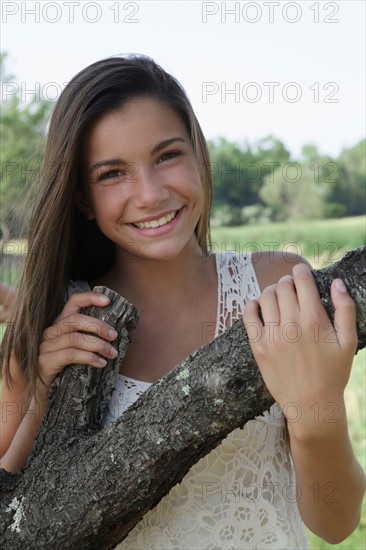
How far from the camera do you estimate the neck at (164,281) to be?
192 centimetres

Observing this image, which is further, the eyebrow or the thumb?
the eyebrow

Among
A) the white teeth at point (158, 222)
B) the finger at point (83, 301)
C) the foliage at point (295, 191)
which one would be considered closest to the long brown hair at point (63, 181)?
the finger at point (83, 301)

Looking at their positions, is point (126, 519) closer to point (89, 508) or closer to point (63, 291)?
point (89, 508)

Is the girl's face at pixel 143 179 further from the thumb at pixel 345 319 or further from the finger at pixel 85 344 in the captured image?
the thumb at pixel 345 319

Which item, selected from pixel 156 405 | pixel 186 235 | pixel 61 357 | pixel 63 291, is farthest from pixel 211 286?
pixel 156 405

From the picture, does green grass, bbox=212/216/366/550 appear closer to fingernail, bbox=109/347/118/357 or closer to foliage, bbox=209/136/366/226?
fingernail, bbox=109/347/118/357

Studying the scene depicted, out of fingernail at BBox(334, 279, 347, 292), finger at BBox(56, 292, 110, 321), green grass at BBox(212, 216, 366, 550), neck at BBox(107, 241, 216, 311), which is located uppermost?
fingernail at BBox(334, 279, 347, 292)

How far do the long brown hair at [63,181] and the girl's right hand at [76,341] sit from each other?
61 millimetres

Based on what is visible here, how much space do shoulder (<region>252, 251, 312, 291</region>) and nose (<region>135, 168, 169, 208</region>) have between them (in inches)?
15.8

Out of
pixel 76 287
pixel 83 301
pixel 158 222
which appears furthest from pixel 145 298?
pixel 83 301

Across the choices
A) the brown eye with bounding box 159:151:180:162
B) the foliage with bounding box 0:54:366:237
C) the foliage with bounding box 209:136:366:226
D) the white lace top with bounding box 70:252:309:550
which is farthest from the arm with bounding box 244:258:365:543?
the foliage with bounding box 209:136:366:226

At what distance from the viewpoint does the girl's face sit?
1674mm

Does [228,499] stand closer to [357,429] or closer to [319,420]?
[319,420]

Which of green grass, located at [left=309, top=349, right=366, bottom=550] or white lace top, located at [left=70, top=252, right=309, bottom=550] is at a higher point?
white lace top, located at [left=70, top=252, right=309, bottom=550]
